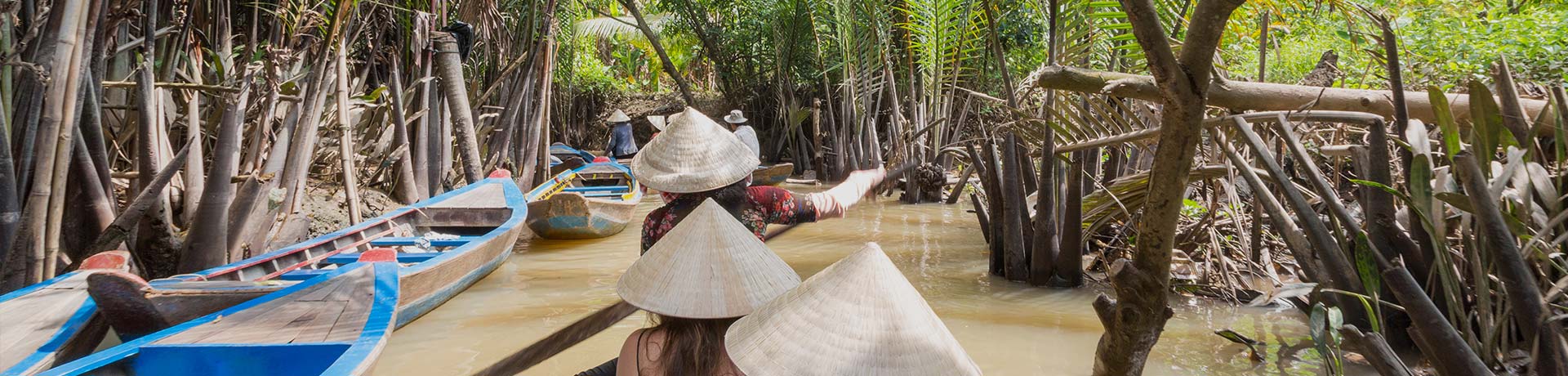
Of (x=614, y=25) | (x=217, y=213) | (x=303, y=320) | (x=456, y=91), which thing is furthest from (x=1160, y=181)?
(x=614, y=25)

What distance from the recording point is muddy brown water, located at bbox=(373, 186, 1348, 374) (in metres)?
3.95

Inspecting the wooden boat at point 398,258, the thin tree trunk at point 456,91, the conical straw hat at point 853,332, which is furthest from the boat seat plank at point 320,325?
the thin tree trunk at point 456,91

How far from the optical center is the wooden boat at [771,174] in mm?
11680

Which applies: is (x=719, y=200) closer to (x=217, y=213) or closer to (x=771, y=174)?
(x=217, y=213)

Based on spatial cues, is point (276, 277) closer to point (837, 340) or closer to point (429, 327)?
point (429, 327)

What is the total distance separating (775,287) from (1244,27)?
421 centimetres

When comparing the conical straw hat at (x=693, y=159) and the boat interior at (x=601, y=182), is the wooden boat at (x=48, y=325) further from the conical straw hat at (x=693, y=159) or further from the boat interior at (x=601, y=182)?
the boat interior at (x=601, y=182)

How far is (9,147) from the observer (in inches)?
139

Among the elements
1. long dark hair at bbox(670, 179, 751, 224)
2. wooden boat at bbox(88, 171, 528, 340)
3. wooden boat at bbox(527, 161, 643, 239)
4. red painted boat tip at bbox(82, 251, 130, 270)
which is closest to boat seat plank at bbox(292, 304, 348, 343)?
wooden boat at bbox(88, 171, 528, 340)

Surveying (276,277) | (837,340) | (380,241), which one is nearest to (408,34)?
(380,241)

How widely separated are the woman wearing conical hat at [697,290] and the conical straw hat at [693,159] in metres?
0.73

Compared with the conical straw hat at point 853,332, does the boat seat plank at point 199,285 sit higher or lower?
lower

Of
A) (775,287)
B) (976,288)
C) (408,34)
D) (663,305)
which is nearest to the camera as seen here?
(663,305)

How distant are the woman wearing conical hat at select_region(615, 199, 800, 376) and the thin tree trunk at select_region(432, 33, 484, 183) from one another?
20.2 ft
